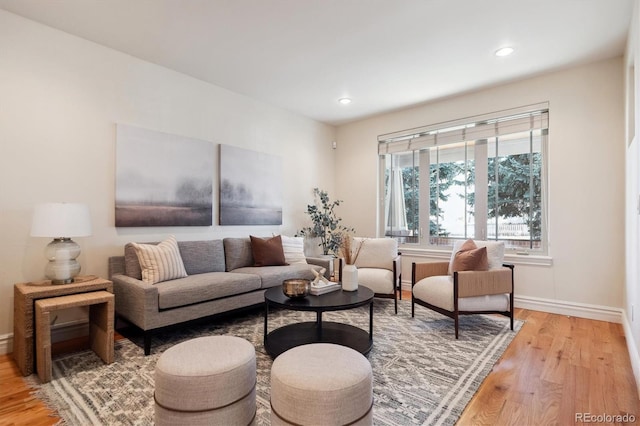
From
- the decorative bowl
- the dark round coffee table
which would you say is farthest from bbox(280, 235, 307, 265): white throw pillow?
the decorative bowl

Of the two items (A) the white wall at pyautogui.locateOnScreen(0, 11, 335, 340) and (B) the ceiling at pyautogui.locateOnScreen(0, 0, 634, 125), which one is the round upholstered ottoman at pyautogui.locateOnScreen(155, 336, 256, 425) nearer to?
(A) the white wall at pyautogui.locateOnScreen(0, 11, 335, 340)

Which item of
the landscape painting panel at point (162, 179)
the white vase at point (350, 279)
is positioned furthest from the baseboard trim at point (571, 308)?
the landscape painting panel at point (162, 179)

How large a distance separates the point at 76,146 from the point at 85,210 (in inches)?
30.2

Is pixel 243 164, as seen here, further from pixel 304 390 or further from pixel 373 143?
pixel 304 390

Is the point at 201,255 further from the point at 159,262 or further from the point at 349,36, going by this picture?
the point at 349,36

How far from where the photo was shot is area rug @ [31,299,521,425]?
1.82 metres

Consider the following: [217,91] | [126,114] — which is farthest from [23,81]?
[217,91]

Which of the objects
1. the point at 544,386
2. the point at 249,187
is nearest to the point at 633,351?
the point at 544,386

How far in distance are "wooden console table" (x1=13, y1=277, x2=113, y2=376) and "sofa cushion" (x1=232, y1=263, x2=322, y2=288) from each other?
137 cm

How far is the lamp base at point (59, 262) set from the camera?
2527mm

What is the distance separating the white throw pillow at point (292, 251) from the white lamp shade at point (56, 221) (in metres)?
2.22

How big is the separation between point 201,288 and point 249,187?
5.94 ft

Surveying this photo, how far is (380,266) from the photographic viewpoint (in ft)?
13.5

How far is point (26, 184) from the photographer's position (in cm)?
270
